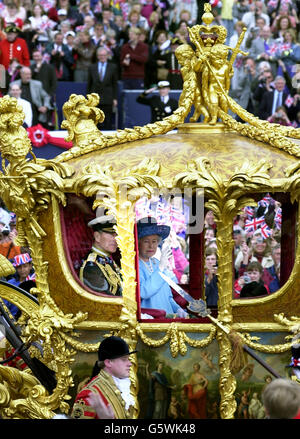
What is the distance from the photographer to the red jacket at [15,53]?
18344mm

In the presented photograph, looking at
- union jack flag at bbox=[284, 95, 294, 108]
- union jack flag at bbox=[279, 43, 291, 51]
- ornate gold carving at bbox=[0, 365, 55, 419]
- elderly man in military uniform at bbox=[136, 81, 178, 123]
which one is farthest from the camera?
union jack flag at bbox=[279, 43, 291, 51]

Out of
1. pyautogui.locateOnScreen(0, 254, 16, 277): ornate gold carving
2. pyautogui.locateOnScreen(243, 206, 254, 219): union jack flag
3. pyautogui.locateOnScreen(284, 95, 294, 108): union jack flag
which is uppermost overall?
pyautogui.locateOnScreen(243, 206, 254, 219): union jack flag

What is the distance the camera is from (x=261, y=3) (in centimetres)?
1975

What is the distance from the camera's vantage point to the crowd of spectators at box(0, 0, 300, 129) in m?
18.0

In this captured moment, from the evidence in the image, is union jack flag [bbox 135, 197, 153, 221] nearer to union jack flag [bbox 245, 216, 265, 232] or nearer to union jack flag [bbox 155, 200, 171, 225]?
union jack flag [bbox 155, 200, 171, 225]

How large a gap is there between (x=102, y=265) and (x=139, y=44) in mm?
10042

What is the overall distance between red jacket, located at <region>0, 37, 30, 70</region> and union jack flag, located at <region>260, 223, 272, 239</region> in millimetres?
8931

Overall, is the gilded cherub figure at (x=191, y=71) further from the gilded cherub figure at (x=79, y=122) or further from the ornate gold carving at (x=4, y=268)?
the ornate gold carving at (x=4, y=268)

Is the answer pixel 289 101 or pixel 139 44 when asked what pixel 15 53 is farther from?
pixel 289 101

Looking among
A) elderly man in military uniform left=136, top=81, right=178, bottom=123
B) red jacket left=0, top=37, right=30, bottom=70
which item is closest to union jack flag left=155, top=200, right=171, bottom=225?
elderly man in military uniform left=136, top=81, right=178, bottom=123

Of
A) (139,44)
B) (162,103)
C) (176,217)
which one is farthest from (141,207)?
(139,44)

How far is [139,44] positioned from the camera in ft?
62.3

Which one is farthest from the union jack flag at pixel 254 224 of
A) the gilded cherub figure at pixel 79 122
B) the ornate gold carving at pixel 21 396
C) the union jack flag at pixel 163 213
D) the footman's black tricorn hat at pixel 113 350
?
the footman's black tricorn hat at pixel 113 350
